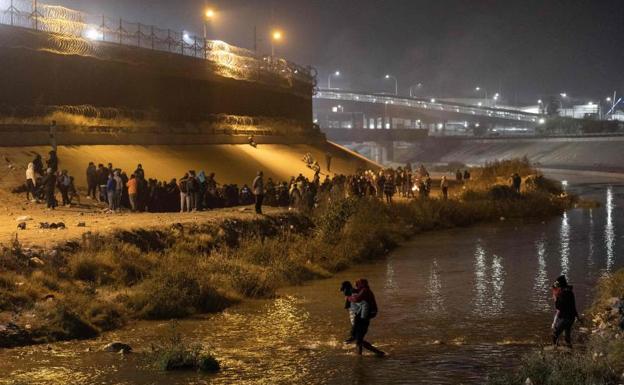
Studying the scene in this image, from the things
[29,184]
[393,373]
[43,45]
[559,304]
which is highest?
[43,45]

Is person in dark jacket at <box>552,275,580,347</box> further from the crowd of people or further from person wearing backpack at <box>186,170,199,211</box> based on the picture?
person wearing backpack at <box>186,170,199,211</box>

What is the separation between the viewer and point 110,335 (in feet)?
50.1

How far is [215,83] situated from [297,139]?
28.2ft

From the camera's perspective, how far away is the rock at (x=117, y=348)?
14.0 metres

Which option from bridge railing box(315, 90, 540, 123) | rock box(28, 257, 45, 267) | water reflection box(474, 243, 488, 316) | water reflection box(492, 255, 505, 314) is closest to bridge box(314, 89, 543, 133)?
bridge railing box(315, 90, 540, 123)

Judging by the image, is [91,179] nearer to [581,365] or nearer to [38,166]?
[38,166]

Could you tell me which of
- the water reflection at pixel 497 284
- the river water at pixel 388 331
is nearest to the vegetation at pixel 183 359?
the river water at pixel 388 331

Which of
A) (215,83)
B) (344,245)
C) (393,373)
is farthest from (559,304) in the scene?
(215,83)

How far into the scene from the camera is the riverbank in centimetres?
1547

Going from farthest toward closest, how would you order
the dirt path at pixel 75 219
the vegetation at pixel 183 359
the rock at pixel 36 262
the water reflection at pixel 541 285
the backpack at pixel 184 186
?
1. the backpack at pixel 184 186
2. the dirt path at pixel 75 219
3. the water reflection at pixel 541 285
4. the rock at pixel 36 262
5. the vegetation at pixel 183 359

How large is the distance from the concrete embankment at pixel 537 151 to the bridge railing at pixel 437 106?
2152cm

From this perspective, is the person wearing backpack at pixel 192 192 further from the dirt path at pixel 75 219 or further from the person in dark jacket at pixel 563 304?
the person in dark jacket at pixel 563 304

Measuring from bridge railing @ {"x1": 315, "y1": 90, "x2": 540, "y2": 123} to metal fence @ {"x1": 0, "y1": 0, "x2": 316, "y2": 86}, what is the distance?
78613 millimetres

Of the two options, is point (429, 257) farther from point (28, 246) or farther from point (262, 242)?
point (28, 246)
